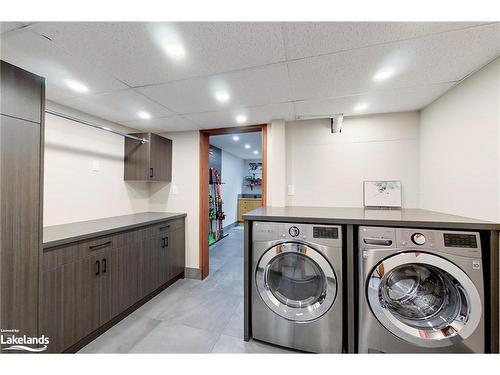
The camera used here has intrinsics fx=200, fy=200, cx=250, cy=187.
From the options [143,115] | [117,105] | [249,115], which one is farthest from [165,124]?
[249,115]

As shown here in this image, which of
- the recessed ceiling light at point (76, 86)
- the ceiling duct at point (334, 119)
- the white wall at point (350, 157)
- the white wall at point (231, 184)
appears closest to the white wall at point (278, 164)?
the white wall at point (350, 157)

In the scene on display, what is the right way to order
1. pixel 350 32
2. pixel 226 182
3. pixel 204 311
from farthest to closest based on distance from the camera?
pixel 226 182 < pixel 204 311 < pixel 350 32

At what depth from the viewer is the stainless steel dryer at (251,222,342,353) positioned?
1.47 m

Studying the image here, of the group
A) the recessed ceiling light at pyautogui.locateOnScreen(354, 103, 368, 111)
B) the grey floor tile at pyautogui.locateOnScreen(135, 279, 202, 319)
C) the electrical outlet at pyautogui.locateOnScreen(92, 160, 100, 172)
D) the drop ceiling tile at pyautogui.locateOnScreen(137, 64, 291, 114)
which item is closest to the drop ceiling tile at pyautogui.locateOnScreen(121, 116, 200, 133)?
the drop ceiling tile at pyautogui.locateOnScreen(137, 64, 291, 114)

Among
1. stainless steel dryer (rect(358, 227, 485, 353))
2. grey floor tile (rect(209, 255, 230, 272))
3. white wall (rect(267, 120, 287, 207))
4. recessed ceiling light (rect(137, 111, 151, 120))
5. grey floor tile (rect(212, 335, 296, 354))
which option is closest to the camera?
stainless steel dryer (rect(358, 227, 485, 353))

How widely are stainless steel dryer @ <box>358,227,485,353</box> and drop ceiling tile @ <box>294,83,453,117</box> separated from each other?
119cm

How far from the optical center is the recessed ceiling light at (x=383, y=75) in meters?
1.41

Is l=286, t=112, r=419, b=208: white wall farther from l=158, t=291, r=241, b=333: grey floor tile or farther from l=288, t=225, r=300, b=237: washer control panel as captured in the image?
l=158, t=291, r=241, b=333: grey floor tile

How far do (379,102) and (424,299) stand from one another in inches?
67.6

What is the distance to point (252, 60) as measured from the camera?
1.29m

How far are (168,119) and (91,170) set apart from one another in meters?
1.04

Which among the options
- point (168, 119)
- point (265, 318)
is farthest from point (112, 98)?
point (265, 318)

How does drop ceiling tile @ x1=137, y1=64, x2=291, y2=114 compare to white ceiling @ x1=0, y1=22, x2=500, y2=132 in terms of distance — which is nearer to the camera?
white ceiling @ x1=0, y1=22, x2=500, y2=132

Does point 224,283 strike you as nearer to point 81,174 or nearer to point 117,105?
point 81,174
